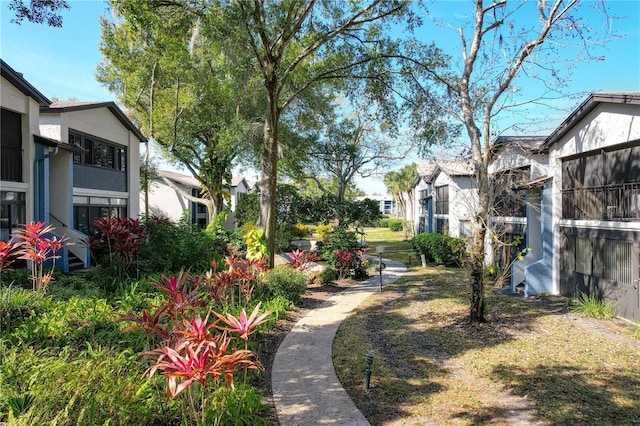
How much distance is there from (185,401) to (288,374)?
7.62 ft

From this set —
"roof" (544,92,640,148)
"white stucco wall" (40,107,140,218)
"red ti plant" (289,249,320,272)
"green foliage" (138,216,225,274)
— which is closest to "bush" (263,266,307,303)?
"red ti plant" (289,249,320,272)

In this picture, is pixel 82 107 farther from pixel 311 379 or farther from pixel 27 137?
pixel 311 379

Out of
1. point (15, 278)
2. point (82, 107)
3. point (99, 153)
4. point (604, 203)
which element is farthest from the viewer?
point (99, 153)

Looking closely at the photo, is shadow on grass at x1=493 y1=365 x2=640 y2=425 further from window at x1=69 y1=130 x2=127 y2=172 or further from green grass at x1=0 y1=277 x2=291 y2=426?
window at x1=69 y1=130 x2=127 y2=172

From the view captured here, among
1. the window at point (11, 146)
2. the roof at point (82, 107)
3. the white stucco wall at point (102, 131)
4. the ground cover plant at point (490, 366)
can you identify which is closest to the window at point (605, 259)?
the ground cover plant at point (490, 366)

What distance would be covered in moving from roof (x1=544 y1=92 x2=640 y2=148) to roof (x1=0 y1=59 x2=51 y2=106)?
17561 millimetres

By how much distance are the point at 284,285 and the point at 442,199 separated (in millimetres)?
19499

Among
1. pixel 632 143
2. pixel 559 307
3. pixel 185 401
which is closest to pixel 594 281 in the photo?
pixel 559 307

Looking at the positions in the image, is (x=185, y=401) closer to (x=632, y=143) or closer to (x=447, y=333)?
(x=447, y=333)

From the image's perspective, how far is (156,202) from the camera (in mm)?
34625

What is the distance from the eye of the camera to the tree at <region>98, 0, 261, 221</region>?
15.1 metres

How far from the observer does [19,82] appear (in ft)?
40.8

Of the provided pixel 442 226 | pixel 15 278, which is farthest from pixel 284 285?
pixel 442 226

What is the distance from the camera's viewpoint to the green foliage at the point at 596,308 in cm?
1038
